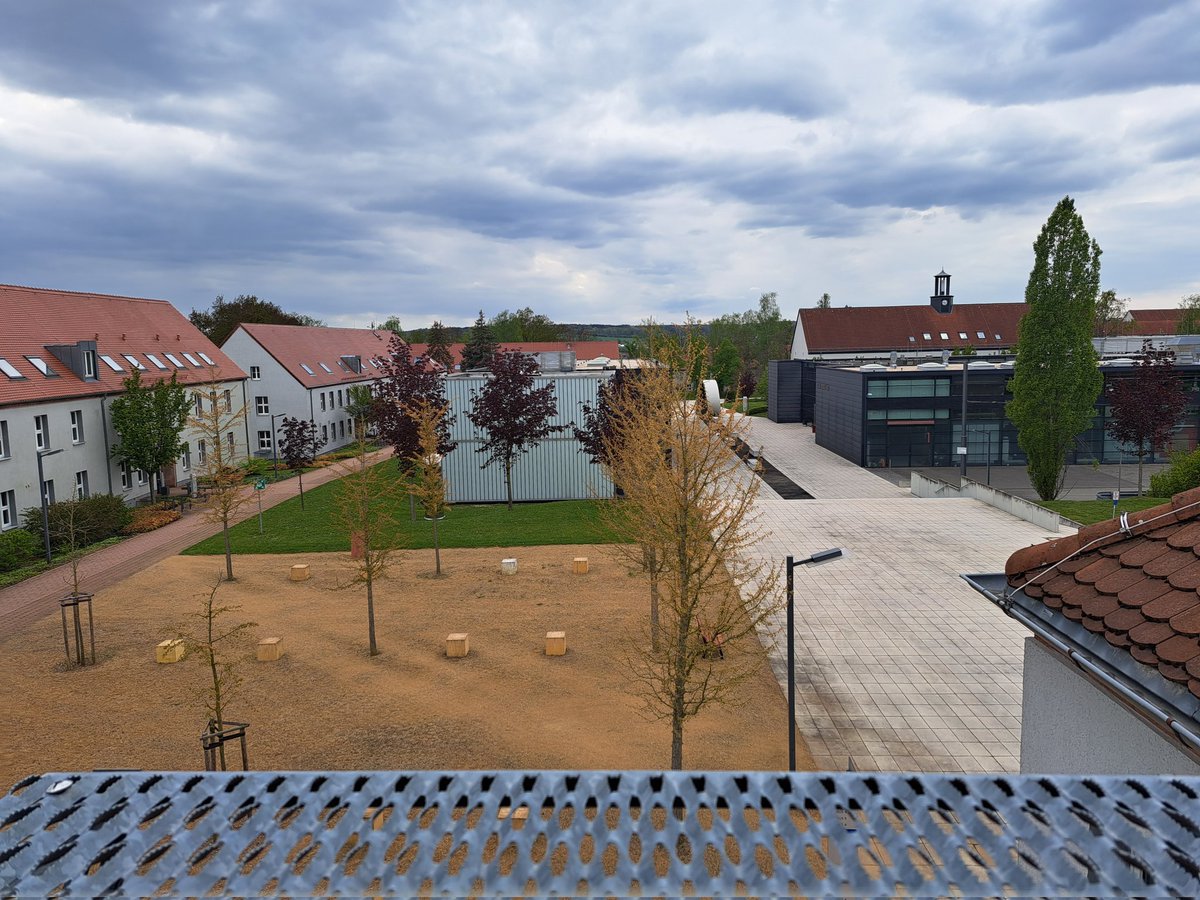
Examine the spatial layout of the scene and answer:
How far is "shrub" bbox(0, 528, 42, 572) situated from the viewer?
874 inches

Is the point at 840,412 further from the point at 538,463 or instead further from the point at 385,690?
the point at 385,690

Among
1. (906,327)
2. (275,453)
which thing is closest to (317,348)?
(275,453)

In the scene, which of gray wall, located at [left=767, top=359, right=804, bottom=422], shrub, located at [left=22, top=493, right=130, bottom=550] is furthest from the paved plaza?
gray wall, located at [left=767, top=359, right=804, bottom=422]

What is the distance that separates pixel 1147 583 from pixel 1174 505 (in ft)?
3.54

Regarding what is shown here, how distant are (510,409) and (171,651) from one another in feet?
52.6

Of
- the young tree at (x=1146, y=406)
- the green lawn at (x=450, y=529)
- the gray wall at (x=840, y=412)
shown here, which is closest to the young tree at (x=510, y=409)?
the green lawn at (x=450, y=529)

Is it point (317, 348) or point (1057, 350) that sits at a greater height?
point (317, 348)

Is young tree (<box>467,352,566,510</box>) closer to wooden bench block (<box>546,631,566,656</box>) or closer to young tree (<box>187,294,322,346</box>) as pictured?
wooden bench block (<box>546,631,566,656</box>)

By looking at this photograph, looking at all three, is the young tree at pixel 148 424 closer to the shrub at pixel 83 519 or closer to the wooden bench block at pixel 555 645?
the shrub at pixel 83 519

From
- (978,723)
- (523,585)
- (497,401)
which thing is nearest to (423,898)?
(978,723)

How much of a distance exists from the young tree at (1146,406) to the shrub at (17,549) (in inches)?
1551

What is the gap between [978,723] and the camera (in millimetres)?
12594

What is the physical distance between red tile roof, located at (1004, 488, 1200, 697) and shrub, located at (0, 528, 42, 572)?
25344mm

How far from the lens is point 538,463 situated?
3216cm
